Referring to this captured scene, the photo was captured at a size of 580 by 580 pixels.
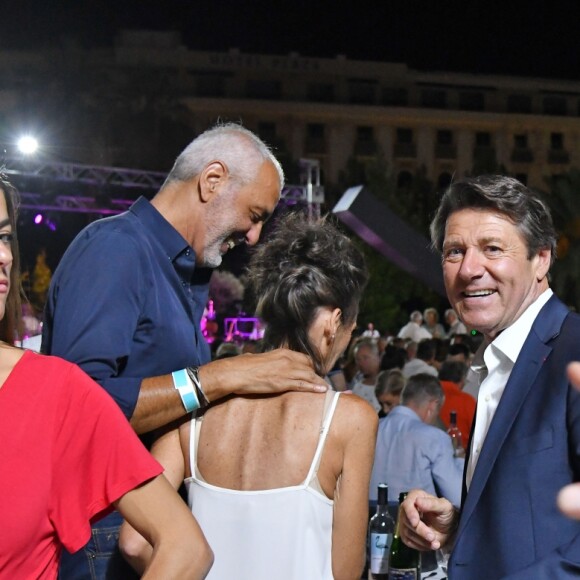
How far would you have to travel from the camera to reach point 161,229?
9.18 feet

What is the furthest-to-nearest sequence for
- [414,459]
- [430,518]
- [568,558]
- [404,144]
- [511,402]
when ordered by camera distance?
[404,144] → [414,459] → [430,518] → [511,402] → [568,558]

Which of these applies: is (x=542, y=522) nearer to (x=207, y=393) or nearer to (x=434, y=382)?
(x=207, y=393)

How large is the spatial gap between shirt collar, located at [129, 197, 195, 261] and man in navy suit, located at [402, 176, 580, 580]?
779mm

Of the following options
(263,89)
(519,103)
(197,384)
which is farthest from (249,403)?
(519,103)

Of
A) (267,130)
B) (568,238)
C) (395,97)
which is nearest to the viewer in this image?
(568,238)

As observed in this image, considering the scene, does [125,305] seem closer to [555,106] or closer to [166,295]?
[166,295]

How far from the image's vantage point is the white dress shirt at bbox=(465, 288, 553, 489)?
7.14 feet

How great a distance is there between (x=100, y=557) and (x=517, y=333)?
124 cm

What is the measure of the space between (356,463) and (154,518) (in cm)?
100

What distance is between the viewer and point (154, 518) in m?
1.62

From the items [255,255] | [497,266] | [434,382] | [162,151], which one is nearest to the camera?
[497,266]

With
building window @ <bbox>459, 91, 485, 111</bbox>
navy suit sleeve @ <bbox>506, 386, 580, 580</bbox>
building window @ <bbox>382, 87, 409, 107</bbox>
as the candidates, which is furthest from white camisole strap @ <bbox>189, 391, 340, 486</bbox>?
building window @ <bbox>459, 91, 485, 111</bbox>

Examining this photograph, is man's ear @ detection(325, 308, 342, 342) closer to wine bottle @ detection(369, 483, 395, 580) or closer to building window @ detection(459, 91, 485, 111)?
wine bottle @ detection(369, 483, 395, 580)

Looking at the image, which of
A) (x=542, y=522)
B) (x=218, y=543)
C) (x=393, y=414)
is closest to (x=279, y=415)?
(x=218, y=543)
